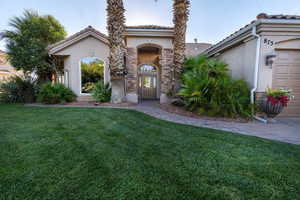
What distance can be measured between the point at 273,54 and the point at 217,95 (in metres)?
2.44

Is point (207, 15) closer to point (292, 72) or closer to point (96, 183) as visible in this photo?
point (292, 72)

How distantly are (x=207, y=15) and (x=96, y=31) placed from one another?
9801 mm

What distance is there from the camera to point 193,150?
2615mm

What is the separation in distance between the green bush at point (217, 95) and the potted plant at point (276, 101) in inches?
23.0

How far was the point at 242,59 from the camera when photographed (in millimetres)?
6395

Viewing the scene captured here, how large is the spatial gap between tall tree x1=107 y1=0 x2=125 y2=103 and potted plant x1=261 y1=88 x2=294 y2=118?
6336 mm

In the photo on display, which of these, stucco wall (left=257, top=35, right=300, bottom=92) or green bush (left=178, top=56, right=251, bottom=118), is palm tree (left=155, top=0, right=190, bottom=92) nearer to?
green bush (left=178, top=56, right=251, bottom=118)

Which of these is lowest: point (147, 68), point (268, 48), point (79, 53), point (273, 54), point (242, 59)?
point (273, 54)

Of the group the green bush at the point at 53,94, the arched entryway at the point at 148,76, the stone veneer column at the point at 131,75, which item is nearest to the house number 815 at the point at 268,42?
the stone veneer column at the point at 131,75

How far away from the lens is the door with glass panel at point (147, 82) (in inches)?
456

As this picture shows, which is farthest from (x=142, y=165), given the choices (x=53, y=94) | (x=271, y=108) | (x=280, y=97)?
(x=53, y=94)

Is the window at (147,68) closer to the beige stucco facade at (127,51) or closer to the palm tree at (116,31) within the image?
the beige stucco facade at (127,51)

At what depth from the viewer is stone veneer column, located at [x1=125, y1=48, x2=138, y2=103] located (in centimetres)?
836

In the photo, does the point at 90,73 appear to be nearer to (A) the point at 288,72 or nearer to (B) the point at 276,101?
(B) the point at 276,101
